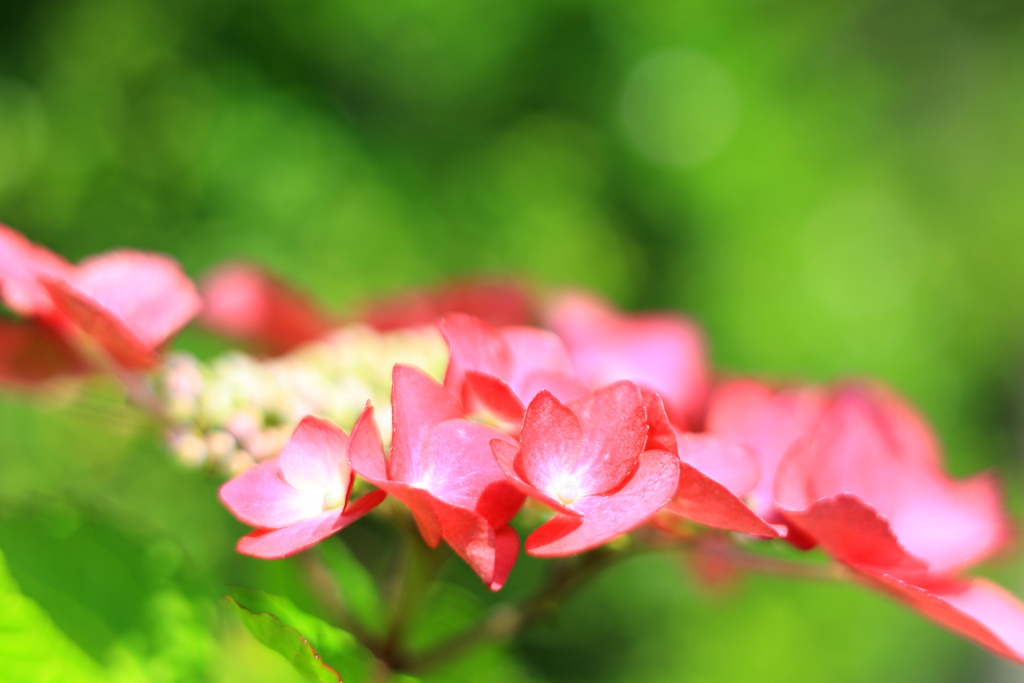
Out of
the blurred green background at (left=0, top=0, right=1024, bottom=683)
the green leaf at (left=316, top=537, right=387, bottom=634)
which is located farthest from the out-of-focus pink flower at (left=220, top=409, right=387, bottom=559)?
the blurred green background at (left=0, top=0, right=1024, bottom=683)

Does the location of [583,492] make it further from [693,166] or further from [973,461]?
[973,461]

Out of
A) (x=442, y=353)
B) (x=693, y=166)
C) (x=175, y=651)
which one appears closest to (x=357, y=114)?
(x=693, y=166)

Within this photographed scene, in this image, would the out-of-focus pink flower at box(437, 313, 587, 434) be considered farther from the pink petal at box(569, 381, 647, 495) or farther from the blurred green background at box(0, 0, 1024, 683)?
the blurred green background at box(0, 0, 1024, 683)

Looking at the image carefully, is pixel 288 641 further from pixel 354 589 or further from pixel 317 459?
pixel 354 589

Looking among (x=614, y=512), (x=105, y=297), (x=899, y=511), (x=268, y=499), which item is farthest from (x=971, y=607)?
(x=105, y=297)

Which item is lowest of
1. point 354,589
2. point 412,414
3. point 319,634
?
point 354,589
